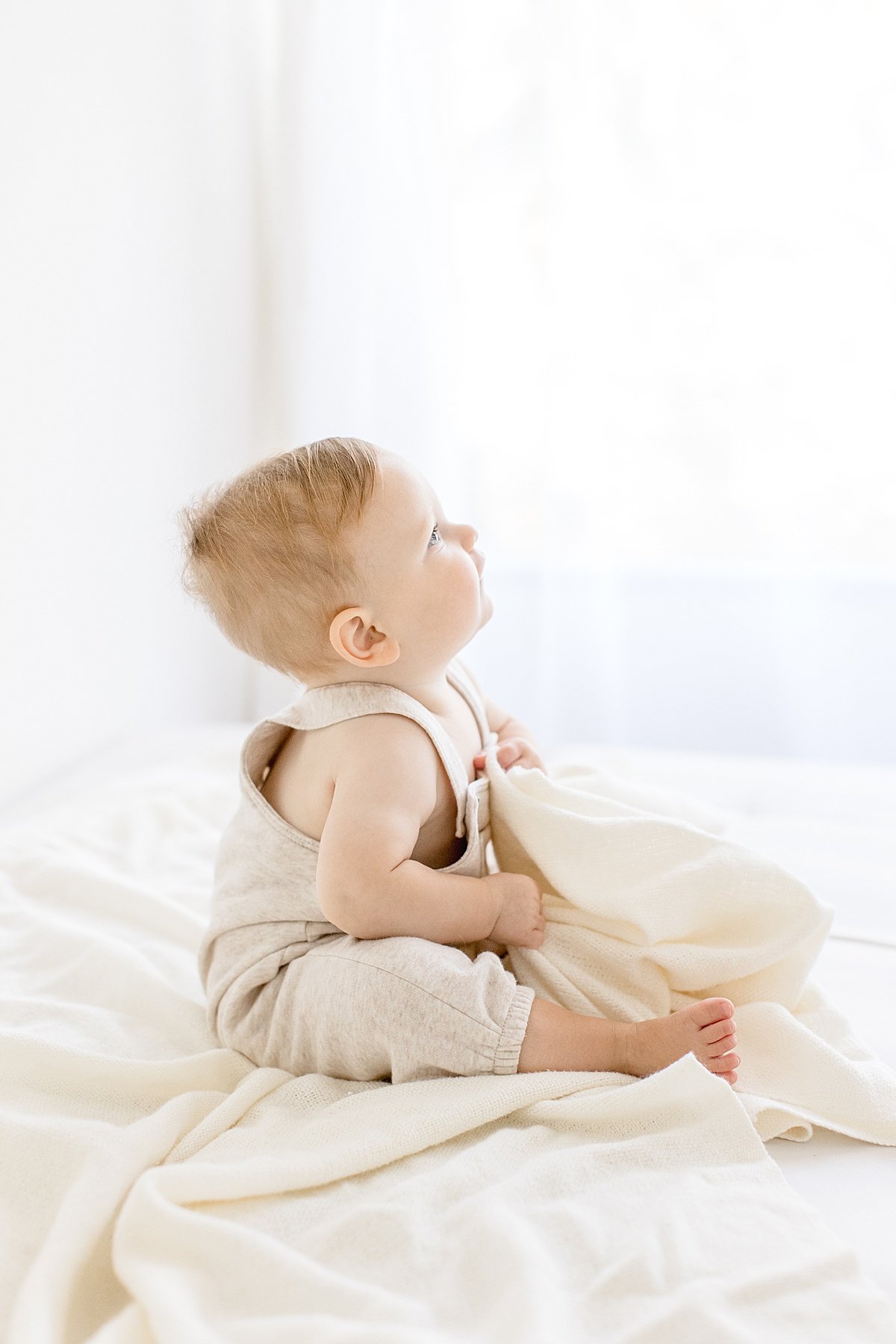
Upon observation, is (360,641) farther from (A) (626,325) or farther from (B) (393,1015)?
(A) (626,325)

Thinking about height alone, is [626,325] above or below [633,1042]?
above

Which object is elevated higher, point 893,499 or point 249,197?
point 249,197

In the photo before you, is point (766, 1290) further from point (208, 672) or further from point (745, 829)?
point (208, 672)

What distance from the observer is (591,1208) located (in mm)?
705

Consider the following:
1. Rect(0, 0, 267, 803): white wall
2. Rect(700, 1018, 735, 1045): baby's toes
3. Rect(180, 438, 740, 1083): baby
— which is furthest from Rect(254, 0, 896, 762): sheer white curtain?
Rect(700, 1018, 735, 1045): baby's toes

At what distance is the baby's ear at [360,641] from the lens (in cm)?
95

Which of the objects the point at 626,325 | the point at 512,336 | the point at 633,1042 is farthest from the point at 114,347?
the point at 633,1042

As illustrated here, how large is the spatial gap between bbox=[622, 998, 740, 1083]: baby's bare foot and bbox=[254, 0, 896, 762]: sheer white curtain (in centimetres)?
136

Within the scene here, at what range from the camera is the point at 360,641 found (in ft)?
3.15

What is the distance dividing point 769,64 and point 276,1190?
1.99 meters

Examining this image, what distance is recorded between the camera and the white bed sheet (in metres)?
0.76

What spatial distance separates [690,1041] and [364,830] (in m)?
0.30

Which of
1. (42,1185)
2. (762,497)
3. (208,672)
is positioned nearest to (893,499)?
(762,497)

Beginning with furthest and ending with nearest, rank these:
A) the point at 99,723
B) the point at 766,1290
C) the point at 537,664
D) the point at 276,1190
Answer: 1. the point at 537,664
2. the point at 99,723
3. the point at 276,1190
4. the point at 766,1290
